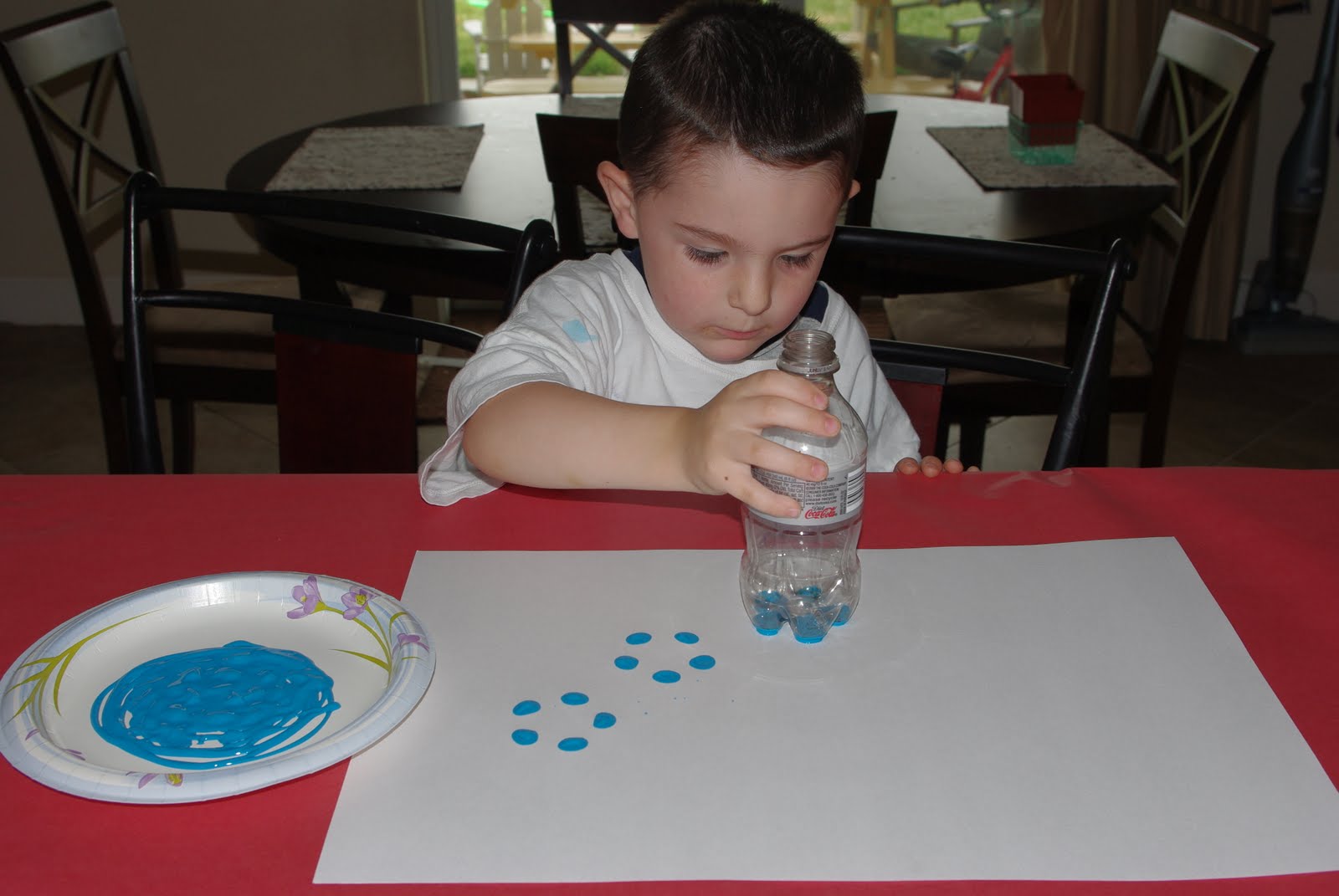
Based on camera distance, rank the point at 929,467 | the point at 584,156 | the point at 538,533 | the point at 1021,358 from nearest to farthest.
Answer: the point at 538,533
the point at 929,467
the point at 1021,358
the point at 584,156

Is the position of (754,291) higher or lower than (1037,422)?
higher

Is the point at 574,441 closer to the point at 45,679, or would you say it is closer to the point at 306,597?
the point at 306,597

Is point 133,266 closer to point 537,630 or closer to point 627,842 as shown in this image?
point 537,630

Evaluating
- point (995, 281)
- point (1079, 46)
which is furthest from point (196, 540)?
point (1079, 46)

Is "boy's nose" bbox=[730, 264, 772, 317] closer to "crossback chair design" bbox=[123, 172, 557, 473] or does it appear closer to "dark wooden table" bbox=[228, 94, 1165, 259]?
"crossback chair design" bbox=[123, 172, 557, 473]

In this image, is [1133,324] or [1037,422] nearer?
[1133,324]

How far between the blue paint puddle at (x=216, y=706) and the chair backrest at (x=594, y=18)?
2166mm

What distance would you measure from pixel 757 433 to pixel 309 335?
2.16 feet

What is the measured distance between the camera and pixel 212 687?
74cm

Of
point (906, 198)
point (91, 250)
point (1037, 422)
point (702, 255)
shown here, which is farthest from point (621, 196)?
point (1037, 422)

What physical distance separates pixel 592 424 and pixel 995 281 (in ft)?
3.30

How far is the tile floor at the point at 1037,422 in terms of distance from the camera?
2.89 metres


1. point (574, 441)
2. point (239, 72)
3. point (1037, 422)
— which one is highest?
point (574, 441)

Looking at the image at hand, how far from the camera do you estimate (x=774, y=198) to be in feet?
3.05
